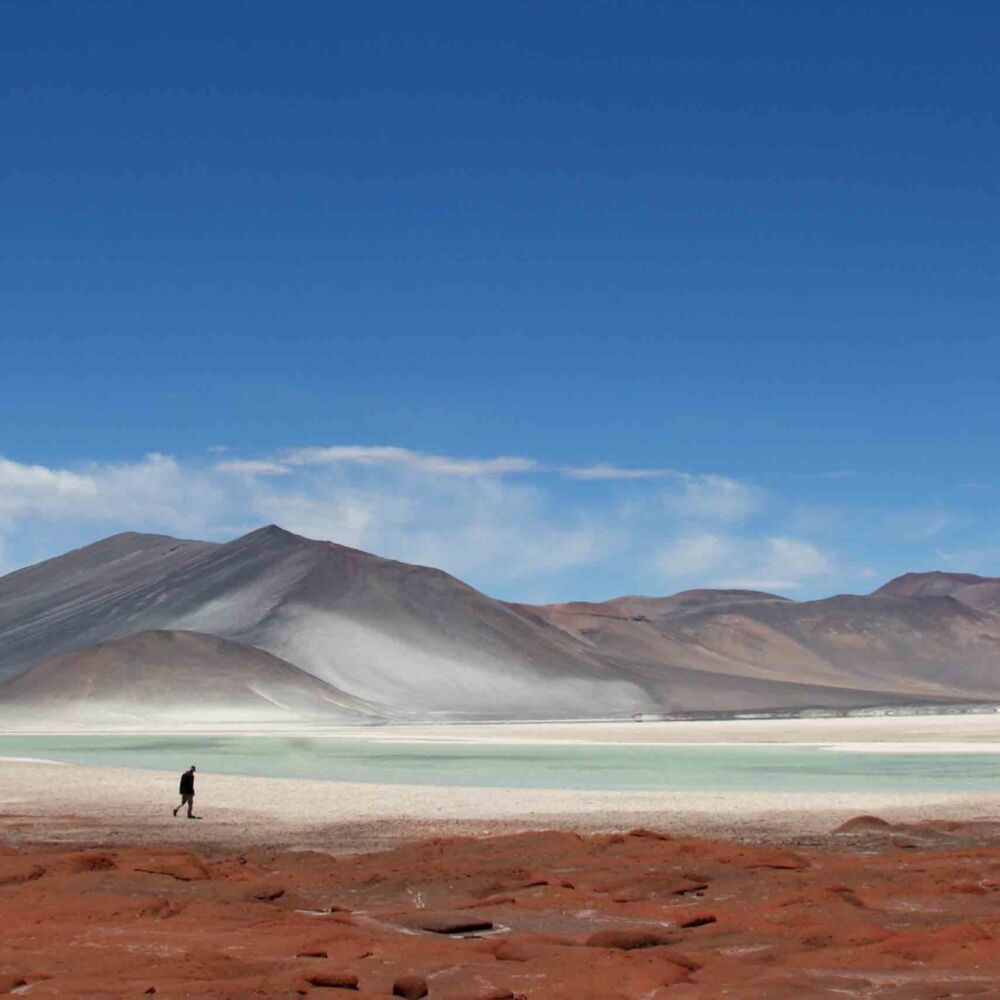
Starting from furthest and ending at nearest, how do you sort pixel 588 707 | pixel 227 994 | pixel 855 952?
pixel 588 707 < pixel 855 952 < pixel 227 994

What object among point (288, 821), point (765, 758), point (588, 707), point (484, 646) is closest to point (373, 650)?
point (484, 646)

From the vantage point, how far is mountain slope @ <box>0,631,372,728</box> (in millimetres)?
110875

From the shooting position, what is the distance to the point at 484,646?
499ft

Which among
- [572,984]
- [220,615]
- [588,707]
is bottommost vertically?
[572,984]

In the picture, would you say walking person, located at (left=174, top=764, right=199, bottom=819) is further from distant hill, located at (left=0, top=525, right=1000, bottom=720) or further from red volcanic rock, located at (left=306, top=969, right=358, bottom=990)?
distant hill, located at (left=0, top=525, right=1000, bottom=720)

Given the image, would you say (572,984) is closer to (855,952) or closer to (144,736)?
(855,952)

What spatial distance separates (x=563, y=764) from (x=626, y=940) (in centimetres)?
3556

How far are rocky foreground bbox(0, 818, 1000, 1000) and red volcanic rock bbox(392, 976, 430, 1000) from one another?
0.05 ft

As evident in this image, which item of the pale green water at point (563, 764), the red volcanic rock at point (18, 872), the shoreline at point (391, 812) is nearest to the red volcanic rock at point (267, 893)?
the red volcanic rock at point (18, 872)

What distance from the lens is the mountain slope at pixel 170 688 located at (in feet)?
364

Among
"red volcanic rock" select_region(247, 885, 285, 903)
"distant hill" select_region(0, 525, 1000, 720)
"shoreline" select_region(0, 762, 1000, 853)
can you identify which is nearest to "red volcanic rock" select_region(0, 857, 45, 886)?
"red volcanic rock" select_region(247, 885, 285, 903)

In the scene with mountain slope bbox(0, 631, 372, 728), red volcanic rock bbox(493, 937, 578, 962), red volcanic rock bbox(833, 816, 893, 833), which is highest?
mountain slope bbox(0, 631, 372, 728)

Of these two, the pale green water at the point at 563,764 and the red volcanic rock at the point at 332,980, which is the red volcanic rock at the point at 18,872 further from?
the pale green water at the point at 563,764

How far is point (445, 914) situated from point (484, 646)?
457 feet
